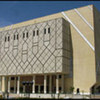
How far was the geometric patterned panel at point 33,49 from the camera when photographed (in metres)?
49.0

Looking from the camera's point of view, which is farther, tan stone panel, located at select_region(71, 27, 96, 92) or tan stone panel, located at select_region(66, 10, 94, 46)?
tan stone panel, located at select_region(66, 10, 94, 46)

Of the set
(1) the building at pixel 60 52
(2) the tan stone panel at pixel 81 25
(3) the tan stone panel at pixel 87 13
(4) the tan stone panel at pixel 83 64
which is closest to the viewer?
(4) the tan stone panel at pixel 83 64

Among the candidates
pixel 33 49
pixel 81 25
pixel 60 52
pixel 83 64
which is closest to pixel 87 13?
pixel 81 25

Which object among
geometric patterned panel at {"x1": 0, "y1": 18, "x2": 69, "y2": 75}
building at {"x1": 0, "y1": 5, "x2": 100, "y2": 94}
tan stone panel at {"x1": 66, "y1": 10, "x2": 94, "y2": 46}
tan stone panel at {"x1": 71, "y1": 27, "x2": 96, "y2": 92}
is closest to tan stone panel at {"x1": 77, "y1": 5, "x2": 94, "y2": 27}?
building at {"x1": 0, "y1": 5, "x2": 100, "y2": 94}

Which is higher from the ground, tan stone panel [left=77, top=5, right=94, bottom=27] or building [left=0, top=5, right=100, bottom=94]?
tan stone panel [left=77, top=5, right=94, bottom=27]

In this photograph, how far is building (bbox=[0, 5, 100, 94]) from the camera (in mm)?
47594

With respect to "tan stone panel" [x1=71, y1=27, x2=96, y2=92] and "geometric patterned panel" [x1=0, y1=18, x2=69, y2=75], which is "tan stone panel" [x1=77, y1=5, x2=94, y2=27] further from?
"geometric patterned panel" [x1=0, y1=18, x2=69, y2=75]

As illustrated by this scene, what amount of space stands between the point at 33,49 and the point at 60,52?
316 inches

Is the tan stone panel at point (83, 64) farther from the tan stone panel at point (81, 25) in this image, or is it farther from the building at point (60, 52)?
the tan stone panel at point (81, 25)

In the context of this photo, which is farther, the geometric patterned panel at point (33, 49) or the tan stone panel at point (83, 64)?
the geometric patterned panel at point (33, 49)

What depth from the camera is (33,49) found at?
52625 millimetres

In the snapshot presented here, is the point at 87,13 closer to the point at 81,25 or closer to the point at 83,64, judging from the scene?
the point at 81,25

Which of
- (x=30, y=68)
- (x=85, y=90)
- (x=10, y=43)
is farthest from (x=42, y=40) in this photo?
(x=85, y=90)

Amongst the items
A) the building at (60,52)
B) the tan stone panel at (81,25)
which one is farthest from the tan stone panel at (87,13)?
the tan stone panel at (81,25)
